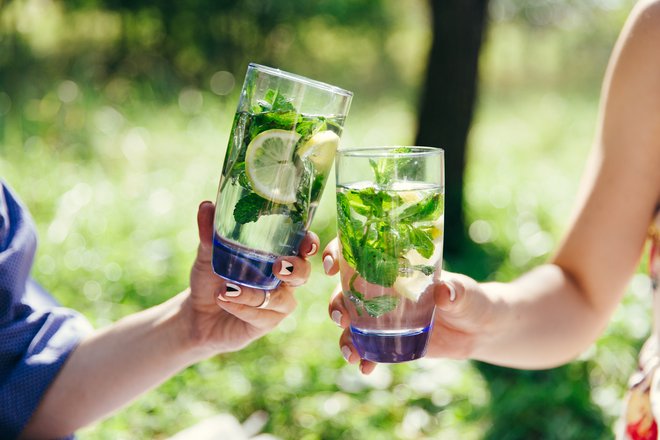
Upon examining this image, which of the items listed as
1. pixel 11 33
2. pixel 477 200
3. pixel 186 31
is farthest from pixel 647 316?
pixel 186 31

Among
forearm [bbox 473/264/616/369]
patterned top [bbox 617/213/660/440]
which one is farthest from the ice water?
patterned top [bbox 617/213/660/440]

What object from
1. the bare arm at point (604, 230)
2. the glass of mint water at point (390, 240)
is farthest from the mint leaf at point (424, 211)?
the bare arm at point (604, 230)

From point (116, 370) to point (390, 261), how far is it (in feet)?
2.63

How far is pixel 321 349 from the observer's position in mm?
3871

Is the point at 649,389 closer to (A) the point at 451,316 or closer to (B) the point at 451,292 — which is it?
(A) the point at 451,316

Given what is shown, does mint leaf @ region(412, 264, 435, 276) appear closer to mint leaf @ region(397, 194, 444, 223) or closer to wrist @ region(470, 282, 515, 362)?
mint leaf @ region(397, 194, 444, 223)

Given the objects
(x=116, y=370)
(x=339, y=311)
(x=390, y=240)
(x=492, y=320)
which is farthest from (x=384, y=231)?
(x=116, y=370)

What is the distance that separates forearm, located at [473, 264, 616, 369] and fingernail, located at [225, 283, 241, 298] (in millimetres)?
554

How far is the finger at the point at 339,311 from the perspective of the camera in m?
1.45

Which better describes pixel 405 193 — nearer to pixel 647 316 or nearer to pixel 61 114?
pixel 647 316

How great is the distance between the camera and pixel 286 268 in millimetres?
1414

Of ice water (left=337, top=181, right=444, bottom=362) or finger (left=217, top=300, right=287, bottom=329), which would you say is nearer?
ice water (left=337, top=181, right=444, bottom=362)

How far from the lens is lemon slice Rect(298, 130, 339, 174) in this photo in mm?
1339

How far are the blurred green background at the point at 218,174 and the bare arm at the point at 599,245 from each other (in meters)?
1.48
